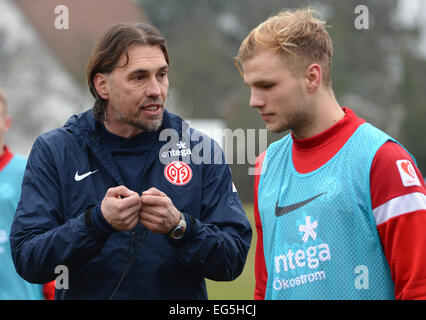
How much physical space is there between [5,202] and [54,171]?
1.68 metres

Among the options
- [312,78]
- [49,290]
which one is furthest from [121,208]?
[49,290]

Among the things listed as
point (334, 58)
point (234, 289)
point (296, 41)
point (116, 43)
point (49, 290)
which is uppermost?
point (334, 58)

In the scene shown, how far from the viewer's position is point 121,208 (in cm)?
293

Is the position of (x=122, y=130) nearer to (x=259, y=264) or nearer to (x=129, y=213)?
(x=129, y=213)

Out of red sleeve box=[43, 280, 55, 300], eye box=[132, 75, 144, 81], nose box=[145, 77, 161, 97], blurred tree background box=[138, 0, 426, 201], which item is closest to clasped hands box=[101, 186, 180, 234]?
nose box=[145, 77, 161, 97]

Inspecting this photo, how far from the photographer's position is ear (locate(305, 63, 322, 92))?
3062mm

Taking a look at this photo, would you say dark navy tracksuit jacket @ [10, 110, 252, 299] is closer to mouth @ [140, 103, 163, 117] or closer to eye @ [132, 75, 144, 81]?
mouth @ [140, 103, 163, 117]

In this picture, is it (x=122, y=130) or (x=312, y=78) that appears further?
(x=122, y=130)

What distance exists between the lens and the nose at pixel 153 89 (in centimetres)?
340

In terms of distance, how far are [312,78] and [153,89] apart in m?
0.84

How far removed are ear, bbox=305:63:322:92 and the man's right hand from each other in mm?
941

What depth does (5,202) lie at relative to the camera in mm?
4758
